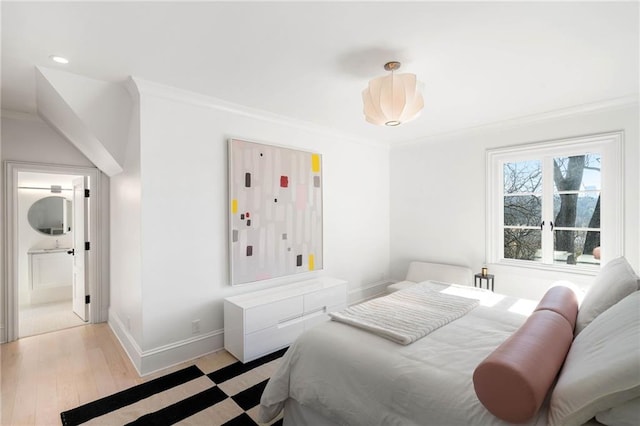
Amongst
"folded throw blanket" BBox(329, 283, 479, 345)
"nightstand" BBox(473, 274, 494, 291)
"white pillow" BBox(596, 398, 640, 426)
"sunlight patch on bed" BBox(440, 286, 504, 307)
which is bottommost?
"nightstand" BBox(473, 274, 494, 291)

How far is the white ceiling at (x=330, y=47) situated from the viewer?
5.41 ft

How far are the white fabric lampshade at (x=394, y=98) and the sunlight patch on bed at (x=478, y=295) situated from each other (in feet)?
5.25

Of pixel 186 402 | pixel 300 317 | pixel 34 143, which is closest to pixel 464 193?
pixel 300 317

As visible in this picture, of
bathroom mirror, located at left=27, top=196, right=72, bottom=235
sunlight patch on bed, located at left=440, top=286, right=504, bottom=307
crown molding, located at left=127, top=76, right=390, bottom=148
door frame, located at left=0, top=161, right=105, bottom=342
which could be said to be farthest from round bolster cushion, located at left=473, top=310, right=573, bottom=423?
bathroom mirror, located at left=27, top=196, right=72, bottom=235

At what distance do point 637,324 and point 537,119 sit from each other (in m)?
3.01

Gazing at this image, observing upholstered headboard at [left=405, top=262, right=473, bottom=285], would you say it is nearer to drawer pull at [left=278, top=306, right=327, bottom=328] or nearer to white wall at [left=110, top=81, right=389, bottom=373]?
drawer pull at [left=278, top=306, right=327, bottom=328]

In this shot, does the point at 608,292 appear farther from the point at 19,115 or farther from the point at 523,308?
the point at 19,115

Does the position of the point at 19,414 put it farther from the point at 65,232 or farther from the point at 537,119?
the point at 537,119

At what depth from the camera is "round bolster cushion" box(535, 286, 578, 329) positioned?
172cm

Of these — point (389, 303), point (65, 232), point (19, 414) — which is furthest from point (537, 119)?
point (65, 232)

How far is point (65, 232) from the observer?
511 centimetres

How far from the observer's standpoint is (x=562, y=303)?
72.1 inches

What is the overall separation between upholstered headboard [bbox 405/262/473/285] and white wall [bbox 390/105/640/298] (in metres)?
0.22

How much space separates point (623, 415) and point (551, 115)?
3281mm
